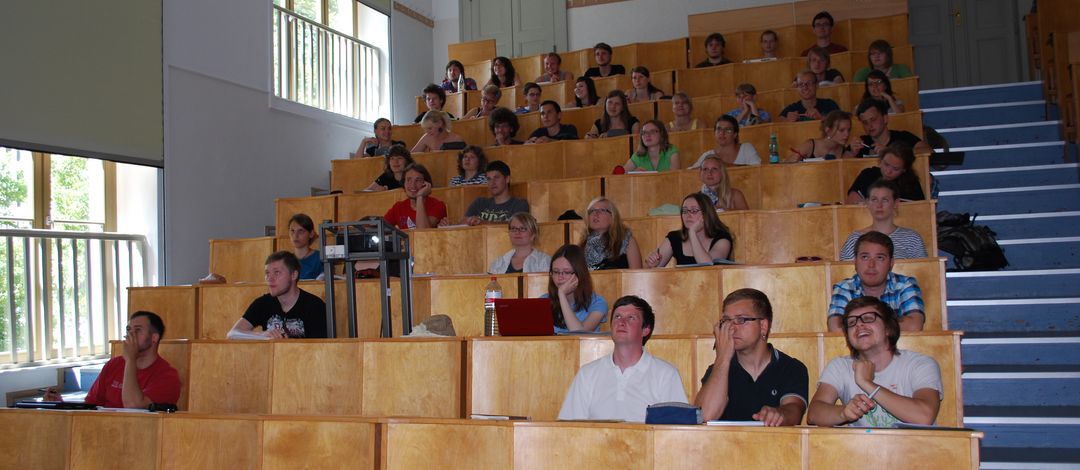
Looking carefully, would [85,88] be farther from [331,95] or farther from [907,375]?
[907,375]

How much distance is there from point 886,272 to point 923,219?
1.06 metres

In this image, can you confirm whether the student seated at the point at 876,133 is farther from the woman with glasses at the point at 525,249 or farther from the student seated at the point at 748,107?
the woman with glasses at the point at 525,249

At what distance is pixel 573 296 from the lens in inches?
139

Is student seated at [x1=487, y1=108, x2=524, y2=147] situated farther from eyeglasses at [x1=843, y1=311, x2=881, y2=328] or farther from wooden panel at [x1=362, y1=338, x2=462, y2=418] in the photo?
eyeglasses at [x1=843, y1=311, x2=881, y2=328]

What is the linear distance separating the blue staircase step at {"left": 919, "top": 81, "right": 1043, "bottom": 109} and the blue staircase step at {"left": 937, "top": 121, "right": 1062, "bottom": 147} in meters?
0.48

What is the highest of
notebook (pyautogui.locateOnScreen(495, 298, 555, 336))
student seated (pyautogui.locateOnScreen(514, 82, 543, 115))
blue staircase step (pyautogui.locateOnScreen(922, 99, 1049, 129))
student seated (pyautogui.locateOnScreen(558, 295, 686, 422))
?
student seated (pyautogui.locateOnScreen(514, 82, 543, 115))

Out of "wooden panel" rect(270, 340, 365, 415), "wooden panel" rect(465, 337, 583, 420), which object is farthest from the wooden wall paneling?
"wooden panel" rect(465, 337, 583, 420)

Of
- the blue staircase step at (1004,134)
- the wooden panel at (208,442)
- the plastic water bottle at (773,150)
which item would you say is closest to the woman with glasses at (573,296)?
the wooden panel at (208,442)

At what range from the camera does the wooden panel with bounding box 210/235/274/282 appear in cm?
510

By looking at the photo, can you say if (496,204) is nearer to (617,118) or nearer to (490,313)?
(617,118)

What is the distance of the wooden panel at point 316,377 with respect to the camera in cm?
317

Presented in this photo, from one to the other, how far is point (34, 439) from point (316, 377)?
2.76 ft

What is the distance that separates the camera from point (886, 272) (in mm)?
3064

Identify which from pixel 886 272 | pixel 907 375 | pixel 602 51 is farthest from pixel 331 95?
pixel 907 375
